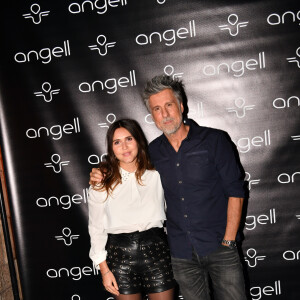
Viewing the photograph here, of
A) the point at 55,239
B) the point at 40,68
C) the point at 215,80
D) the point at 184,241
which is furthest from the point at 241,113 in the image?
the point at 55,239

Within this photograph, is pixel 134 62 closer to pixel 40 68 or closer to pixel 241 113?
pixel 40 68

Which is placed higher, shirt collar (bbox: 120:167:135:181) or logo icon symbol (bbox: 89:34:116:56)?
logo icon symbol (bbox: 89:34:116:56)

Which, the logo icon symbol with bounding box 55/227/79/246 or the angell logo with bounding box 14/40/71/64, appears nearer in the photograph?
the angell logo with bounding box 14/40/71/64

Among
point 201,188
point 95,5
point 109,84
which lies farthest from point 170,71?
point 201,188

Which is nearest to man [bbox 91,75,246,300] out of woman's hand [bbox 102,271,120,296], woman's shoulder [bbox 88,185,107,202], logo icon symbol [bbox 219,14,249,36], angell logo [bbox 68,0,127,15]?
woman's shoulder [bbox 88,185,107,202]

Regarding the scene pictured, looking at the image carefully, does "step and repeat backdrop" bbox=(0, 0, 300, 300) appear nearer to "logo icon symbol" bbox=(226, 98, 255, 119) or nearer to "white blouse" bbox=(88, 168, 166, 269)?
"logo icon symbol" bbox=(226, 98, 255, 119)

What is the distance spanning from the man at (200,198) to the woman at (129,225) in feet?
0.37

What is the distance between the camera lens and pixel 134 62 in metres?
2.50

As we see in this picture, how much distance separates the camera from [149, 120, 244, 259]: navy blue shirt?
195cm

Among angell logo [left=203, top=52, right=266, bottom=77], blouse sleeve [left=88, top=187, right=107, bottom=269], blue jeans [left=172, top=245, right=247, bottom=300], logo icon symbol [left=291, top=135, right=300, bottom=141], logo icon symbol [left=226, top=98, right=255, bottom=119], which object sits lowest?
blue jeans [left=172, top=245, right=247, bottom=300]

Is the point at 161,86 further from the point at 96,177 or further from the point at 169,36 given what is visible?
the point at 96,177

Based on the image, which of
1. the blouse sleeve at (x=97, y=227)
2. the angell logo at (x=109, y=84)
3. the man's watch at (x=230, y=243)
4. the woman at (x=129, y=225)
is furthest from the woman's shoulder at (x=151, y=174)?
the angell logo at (x=109, y=84)

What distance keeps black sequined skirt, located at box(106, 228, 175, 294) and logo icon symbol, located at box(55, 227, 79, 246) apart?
812mm

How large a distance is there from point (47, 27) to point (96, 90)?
2.26 feet
